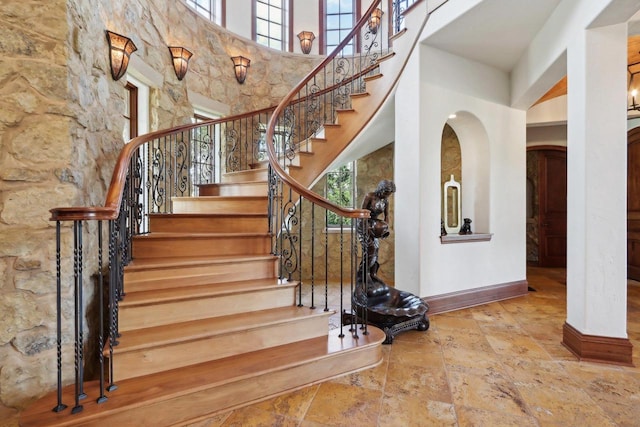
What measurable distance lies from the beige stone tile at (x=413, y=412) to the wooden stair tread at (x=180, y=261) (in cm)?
131

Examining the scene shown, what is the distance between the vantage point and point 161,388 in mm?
1542

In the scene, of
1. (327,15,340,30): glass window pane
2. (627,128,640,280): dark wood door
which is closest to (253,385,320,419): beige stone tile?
(627,128,640,280): dark wood door

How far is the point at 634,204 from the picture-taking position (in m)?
4.57

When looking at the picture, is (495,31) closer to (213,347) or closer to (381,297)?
(381,297)

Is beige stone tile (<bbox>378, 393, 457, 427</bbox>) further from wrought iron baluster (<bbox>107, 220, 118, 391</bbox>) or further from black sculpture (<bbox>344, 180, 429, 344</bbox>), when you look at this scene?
wrought iron baluster (<bbox>107, 220, 118, 391</bbox>)

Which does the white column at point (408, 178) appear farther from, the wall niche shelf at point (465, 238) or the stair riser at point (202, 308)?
the stair riser at point (202, 308)

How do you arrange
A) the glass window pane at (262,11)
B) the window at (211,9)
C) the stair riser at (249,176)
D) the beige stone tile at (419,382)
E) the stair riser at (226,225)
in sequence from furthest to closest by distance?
1. the glass window pane at (262,11)
2. the window at (211,9)
3. the stair riser at (249,176)
4. the stair riser at (226,225)
5. the beige stone tile at (419,382)

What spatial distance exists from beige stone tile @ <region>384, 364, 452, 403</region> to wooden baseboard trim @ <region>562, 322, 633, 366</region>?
40.1 inches

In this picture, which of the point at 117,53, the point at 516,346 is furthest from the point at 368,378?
the point at 117,53

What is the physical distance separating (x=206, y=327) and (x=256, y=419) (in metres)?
0.59

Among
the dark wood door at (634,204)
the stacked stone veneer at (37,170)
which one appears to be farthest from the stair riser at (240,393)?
the dark wood door at (634,204)

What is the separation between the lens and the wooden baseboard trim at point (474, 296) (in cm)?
317

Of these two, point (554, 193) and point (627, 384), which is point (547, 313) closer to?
point (627, 384)

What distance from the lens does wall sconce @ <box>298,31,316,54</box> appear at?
555cm
